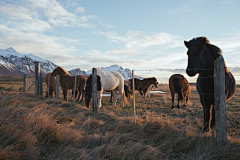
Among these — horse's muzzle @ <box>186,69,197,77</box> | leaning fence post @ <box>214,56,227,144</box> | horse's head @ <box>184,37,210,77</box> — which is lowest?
leaning fence post @ <box>214,56,227,144</box>

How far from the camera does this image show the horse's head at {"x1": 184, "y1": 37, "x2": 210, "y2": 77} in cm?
410

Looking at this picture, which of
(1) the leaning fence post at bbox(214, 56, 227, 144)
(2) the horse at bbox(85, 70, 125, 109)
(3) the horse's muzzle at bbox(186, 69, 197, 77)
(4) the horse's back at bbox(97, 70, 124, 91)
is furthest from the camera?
(4) the horse's back at bbox(97, 70, 124, 91)

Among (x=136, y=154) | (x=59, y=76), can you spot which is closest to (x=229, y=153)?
(x=136, y=154)

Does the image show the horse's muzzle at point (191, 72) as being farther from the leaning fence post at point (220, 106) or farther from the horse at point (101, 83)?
the horse at point (101, 83)

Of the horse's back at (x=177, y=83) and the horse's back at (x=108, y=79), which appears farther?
the horse's back at (x=177, y=83)

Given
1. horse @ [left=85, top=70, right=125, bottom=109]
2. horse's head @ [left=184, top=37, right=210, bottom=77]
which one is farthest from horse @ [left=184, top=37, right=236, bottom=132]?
horse @ [left=85, top=70, right=125, bottom=109]

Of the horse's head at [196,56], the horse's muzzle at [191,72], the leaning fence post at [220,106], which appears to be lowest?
the leaning fence post at [220,106]

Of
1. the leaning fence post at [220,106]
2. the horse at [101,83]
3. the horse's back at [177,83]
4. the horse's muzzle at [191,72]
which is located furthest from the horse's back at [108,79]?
the leaning fence post at [220,106]

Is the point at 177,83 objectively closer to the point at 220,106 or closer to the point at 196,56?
the point at 196,56

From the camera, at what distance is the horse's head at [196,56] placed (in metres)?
4.10

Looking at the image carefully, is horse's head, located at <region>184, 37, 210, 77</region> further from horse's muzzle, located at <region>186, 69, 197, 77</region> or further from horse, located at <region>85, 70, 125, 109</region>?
horse, located at <region>85, 70, 125, 109</region>

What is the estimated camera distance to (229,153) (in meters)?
3.14

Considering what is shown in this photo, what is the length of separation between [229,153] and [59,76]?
393 inches

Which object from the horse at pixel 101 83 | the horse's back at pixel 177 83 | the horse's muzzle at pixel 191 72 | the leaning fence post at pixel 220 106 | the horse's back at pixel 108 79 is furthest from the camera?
the horse's back at pixel 177 83
